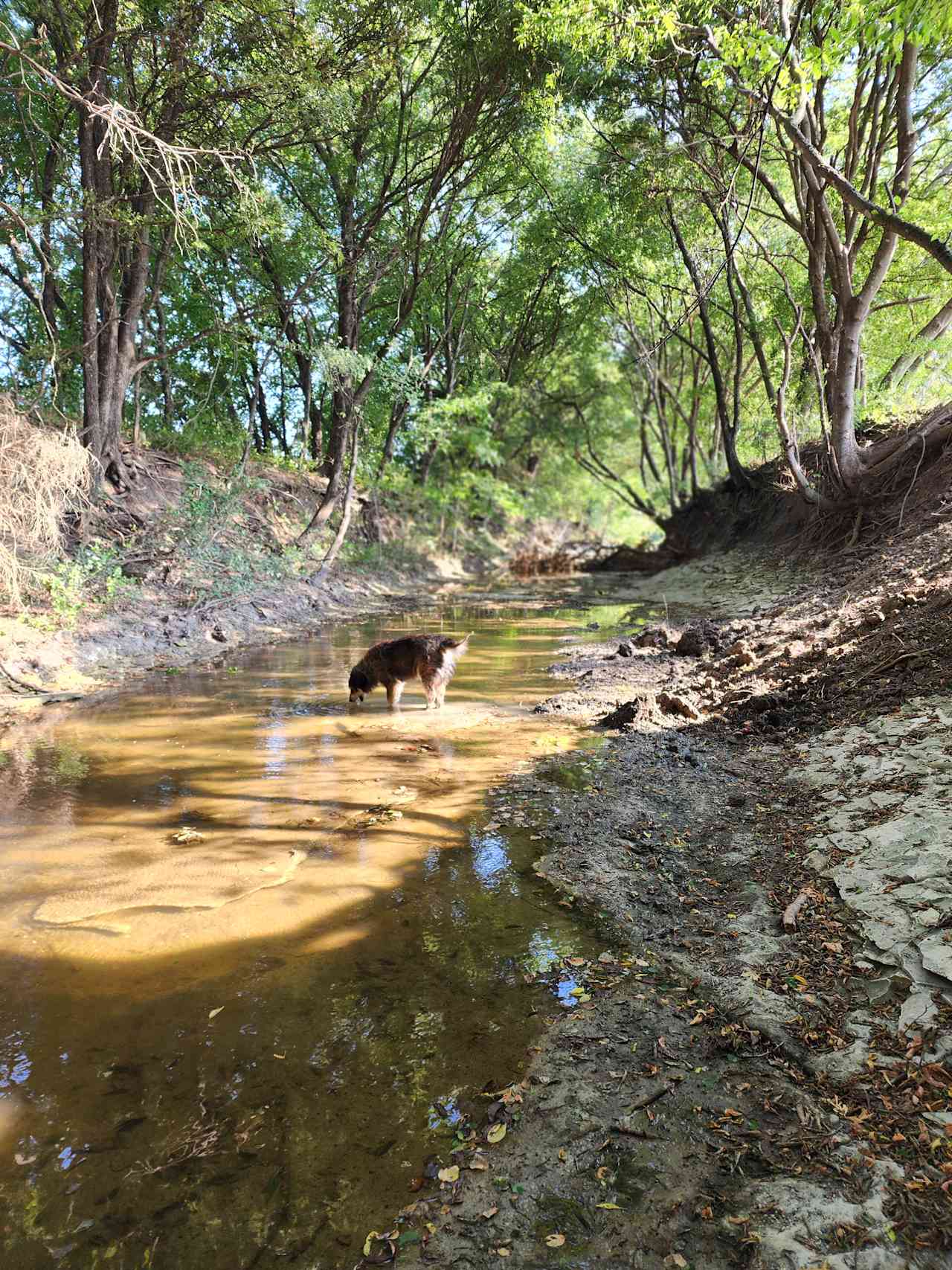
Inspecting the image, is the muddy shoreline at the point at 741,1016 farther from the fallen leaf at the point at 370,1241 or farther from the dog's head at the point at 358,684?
the dog's head at the point at 358,684

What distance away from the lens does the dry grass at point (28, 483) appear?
8.81 meters

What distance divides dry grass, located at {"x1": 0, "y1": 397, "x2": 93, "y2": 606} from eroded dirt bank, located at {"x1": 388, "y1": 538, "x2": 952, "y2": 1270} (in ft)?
24.6

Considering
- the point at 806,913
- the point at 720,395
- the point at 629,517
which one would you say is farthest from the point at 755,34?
the point at 629,517

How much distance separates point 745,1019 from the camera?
10.4 feet

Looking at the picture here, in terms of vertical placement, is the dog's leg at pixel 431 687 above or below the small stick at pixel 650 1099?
above

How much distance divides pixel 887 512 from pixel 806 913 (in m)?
12.0

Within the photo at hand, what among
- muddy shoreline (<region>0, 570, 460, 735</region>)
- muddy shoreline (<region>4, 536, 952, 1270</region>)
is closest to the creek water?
muddy shoreline (<region>4, 536, 952, 1270</region>)

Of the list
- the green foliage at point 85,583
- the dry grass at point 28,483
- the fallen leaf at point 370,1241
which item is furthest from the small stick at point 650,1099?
the green foliage at point 85,583

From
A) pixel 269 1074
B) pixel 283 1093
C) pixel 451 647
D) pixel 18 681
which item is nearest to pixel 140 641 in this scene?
pixel 18 681

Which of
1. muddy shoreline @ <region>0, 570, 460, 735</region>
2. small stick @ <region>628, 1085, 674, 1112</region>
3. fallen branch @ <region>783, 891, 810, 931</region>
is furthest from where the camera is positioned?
muddy shoreline @ <region>0, 570, 460, 735</region>

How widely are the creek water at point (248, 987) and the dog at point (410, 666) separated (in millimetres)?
1677

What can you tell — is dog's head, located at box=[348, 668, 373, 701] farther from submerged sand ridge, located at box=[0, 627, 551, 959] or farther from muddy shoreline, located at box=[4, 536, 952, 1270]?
muddy shoreline, located at box=[4, 536, 952, 1270]

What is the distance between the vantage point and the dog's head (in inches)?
365

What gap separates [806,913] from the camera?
3.86m
